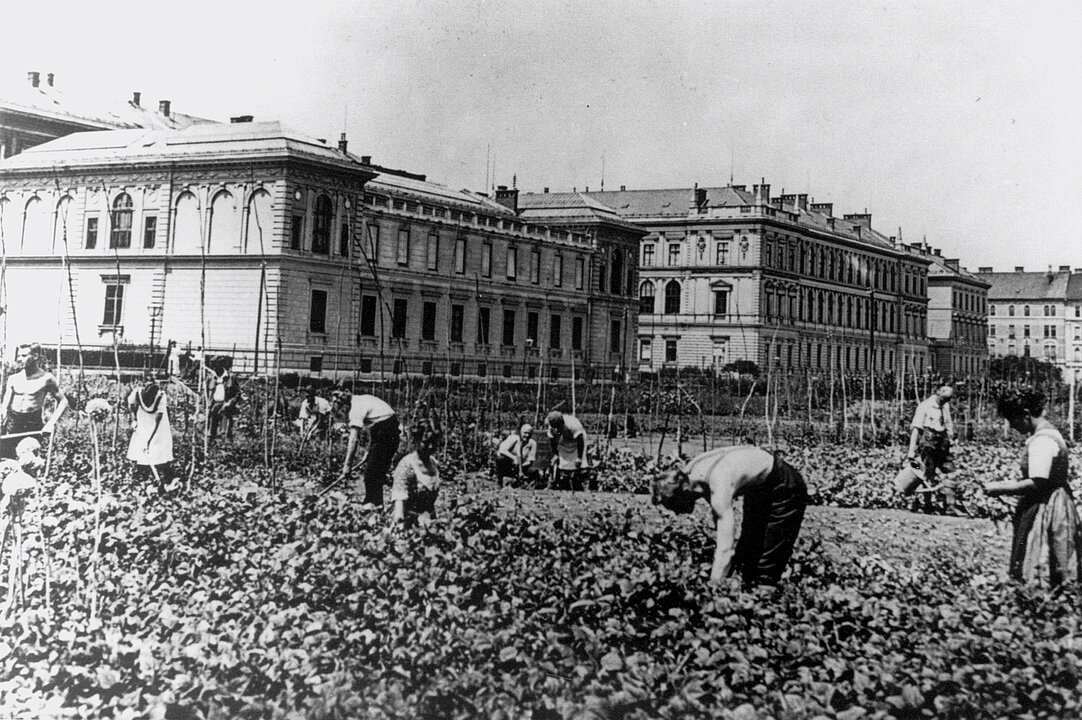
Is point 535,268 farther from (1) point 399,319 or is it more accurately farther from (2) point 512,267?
(1) point 399,319

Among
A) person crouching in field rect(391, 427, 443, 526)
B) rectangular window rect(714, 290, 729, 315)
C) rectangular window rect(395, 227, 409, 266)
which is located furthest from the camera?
rectangular window rect(714, 290, 729, 315)

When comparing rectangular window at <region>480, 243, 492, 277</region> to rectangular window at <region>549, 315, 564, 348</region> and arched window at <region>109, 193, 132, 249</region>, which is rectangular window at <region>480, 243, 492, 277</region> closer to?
rectangular window at <region>549, 315, 564, 348</region>

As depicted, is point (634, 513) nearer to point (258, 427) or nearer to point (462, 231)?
point (258, 427)

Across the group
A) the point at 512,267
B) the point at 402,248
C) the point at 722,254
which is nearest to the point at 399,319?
the point at 402,248

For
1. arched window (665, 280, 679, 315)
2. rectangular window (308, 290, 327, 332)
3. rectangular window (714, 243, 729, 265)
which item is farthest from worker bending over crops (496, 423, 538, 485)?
rectangular window (714, 243, 729, 265)

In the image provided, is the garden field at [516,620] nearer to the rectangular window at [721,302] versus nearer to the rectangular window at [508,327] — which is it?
the rectangular window at [508,327]

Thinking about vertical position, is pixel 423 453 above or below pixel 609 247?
below

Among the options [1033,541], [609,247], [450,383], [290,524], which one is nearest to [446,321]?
[450,383]
